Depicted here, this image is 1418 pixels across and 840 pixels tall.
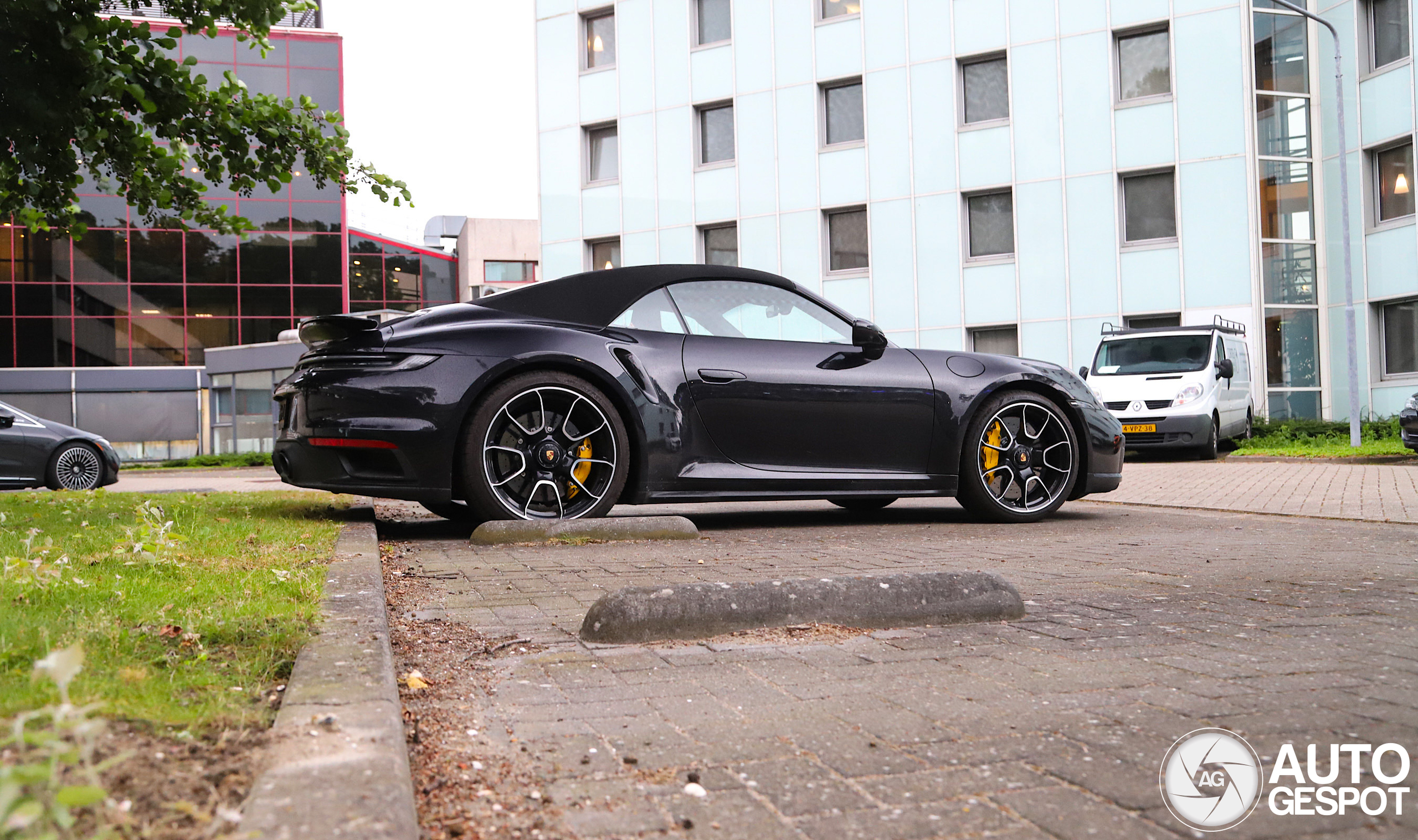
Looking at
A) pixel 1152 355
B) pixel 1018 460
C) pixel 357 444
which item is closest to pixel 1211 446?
pixel 1152 355

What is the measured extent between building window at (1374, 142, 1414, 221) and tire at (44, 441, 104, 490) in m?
22.7

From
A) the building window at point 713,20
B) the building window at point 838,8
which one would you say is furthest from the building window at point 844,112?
the building window at point 713,20

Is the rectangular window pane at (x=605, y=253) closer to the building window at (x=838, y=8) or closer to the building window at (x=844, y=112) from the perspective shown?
the building window at (x=844, y=112)

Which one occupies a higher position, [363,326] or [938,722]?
[363,326]

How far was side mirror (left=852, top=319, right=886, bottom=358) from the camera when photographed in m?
6.79

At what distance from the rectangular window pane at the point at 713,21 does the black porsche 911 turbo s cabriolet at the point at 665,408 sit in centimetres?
2157

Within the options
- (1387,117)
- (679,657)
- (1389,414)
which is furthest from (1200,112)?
(679,657)

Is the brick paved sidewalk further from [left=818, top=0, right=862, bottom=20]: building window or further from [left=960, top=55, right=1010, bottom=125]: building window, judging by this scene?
[left=818, top=0, right=862, bottom=20]: building window

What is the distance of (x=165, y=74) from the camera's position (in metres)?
7.00

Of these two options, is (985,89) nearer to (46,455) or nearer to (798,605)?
(46,455)

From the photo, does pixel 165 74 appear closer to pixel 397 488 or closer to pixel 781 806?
pixel 397 488

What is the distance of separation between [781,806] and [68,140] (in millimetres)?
6803

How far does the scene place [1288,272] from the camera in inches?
899

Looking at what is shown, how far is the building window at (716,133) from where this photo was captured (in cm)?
2703
